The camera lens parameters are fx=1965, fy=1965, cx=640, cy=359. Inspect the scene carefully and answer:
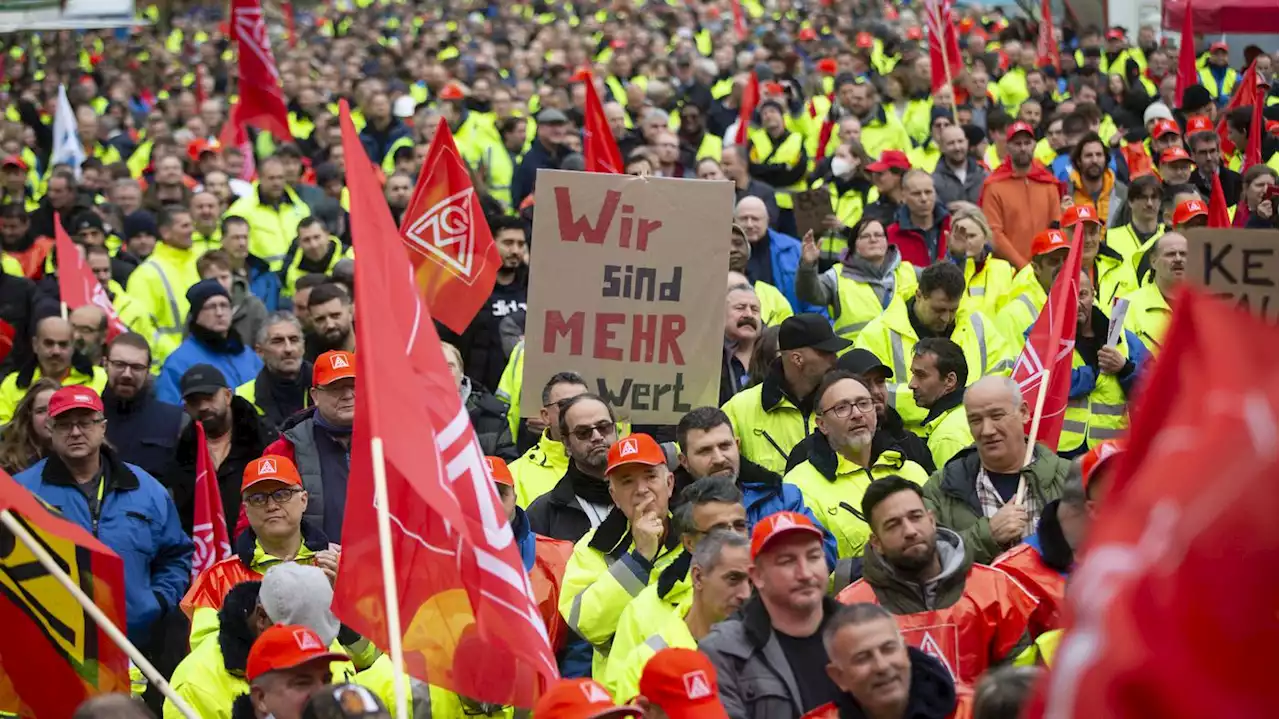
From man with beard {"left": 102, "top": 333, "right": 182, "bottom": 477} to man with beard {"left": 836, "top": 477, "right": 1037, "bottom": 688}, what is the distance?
13.3 ft

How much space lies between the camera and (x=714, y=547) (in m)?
5.66

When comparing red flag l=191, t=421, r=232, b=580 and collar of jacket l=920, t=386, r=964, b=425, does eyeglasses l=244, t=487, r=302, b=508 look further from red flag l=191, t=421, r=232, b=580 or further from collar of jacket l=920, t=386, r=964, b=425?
collar of jacket l=920, t=386, r=964, b=425

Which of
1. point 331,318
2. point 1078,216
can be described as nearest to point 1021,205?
point 1078,216

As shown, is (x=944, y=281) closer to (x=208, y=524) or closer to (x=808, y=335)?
(x=808, y=335)

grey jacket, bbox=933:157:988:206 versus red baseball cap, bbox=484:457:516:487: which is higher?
red baseball cap, bbox=484:457:516:487

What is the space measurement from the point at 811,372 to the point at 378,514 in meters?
3.46

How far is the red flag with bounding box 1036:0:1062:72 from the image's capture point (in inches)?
766

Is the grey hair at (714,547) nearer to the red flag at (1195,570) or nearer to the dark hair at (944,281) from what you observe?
the red flag at (1195,570)

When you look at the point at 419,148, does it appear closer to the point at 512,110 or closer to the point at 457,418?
the point at 512,110

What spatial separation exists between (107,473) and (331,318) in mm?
1715

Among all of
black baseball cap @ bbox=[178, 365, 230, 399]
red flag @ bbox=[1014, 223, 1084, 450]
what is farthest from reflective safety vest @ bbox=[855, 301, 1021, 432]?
black baseball cap @ bbox=[178, 365, 230, 399]

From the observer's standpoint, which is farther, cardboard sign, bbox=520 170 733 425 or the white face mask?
the white face mask

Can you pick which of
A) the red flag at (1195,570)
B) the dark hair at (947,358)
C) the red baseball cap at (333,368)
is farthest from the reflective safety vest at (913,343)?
the red flag at (1195,570)

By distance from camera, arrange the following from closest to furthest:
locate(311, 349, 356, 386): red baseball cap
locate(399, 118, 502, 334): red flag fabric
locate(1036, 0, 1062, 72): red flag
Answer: locate(311, 349, 356, 386): red baseball cap → locate(399, 118, 502, 334): red flag fabric → locate(1036, 0, 1062, 72): red flag
